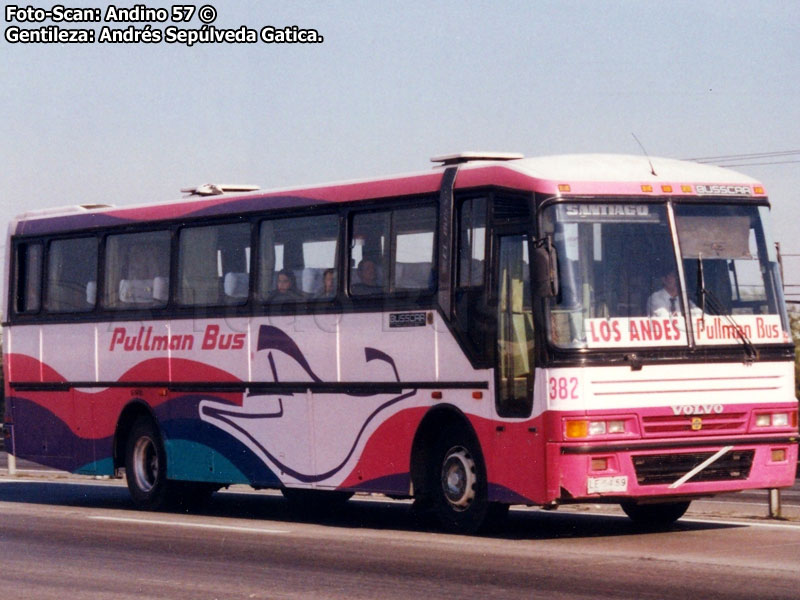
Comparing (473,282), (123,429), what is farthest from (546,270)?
(123,429)

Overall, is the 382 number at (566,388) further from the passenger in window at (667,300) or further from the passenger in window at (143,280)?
the passenger in window at (143,280)

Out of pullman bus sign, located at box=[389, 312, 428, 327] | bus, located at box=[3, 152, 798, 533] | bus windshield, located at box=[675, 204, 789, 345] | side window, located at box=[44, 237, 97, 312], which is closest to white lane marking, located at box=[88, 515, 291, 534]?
bus, located at box=[3, 152, 798, 533]

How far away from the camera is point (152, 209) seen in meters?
19.5

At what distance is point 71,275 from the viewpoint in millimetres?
20453

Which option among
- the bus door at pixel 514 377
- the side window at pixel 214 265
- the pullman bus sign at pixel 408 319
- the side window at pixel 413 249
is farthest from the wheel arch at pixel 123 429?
the bus door at pixel 514 377

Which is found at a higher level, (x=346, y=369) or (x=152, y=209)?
(x=152, y=209)

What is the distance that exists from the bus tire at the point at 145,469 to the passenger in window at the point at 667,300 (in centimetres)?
727

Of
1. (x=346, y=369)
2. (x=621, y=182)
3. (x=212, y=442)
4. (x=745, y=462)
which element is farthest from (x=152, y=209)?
(x=745, y=462)

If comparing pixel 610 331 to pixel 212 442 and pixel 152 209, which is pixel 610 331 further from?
pixel 152 209

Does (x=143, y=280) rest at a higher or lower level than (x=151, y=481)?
higher

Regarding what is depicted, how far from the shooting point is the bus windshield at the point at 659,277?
46.5 ft

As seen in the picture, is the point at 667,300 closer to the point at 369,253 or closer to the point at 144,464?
the point at 369,253

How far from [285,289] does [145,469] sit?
3.69m

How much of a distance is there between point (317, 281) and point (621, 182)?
3777 mm
